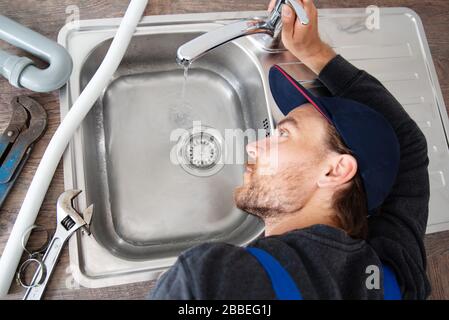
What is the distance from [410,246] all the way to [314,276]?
0.25 m

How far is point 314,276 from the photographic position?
0.63 metres

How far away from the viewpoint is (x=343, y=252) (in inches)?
26.0

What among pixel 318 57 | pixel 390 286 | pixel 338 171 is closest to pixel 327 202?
pixel 338 171

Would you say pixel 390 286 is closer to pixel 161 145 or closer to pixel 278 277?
pixel 278 277

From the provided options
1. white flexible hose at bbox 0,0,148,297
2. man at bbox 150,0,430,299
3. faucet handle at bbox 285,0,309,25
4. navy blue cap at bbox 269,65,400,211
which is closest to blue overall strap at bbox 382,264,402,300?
man at bbox 150,0,430,299

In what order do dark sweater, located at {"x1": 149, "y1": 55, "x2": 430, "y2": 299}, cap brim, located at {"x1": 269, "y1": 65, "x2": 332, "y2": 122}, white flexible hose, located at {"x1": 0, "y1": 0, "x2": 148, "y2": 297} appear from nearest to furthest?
dark sweater, located at {"x1": 149, "y1": 55, "x2": 430, "y2": 299} → white flexible hose, located at {"x1": 0, "y1": 0, "x2": 148, "y2": 297} → cap brim, located at {"x1": 269, "y1": 65, "x2": 332, "y2": 122}

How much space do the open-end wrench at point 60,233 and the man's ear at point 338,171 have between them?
1.37 feet

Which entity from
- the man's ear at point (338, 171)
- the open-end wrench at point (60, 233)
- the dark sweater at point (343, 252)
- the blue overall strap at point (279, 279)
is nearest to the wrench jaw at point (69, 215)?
the open-end wrench at point (60, 233)

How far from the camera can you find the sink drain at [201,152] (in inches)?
37.6

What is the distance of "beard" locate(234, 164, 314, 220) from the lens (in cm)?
77

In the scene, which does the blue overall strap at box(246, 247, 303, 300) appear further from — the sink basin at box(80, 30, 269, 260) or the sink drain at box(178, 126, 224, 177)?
the sink drain at box(178, 126, 224, 177)

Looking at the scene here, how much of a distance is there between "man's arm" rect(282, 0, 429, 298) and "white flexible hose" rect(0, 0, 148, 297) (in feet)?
1.05

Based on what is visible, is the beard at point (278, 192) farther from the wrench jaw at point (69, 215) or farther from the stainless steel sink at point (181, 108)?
the wrench jaw at point (69, 215)

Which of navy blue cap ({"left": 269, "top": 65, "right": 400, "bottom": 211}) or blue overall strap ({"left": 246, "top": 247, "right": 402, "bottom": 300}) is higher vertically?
navy blue cap ({"left": 269, "top": 65, "right": 400, "bottom": 211})
